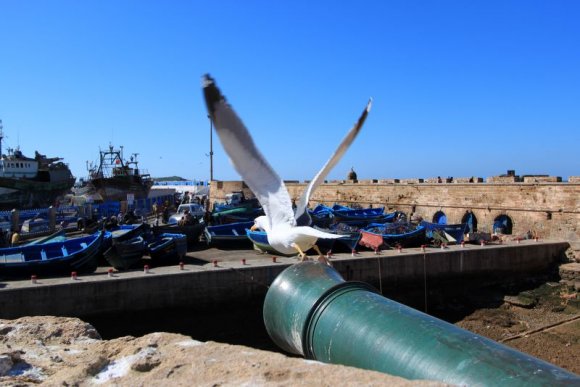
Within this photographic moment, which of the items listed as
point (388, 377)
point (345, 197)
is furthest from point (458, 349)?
point (345, 197)

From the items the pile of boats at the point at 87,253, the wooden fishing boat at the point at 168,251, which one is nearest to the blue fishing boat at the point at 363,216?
the wooden fishing boat at the point at 168,251

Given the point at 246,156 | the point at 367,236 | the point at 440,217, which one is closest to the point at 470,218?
the point at 440,217

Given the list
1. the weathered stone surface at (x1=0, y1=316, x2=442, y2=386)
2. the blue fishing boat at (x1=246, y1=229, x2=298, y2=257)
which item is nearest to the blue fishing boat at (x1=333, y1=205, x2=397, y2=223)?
the blue fishing boat at (x1=246, y1=229, x2=298, y2=257)

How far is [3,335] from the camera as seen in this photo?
12.9ft

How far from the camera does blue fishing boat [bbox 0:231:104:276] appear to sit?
452 inches

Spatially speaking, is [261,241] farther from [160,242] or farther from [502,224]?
[502,224]

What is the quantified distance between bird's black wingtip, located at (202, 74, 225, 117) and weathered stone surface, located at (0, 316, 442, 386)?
304 centimetres

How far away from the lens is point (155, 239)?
583 inches

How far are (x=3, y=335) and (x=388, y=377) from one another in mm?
3334

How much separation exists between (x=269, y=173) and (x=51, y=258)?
9.17 metres

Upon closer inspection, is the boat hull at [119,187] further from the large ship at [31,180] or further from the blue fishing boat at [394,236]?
the blue fishing boat at [394,236]

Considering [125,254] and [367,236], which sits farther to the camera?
[367,236]

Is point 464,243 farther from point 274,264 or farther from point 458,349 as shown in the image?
point 458,349

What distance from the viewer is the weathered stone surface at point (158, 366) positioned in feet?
7.98
